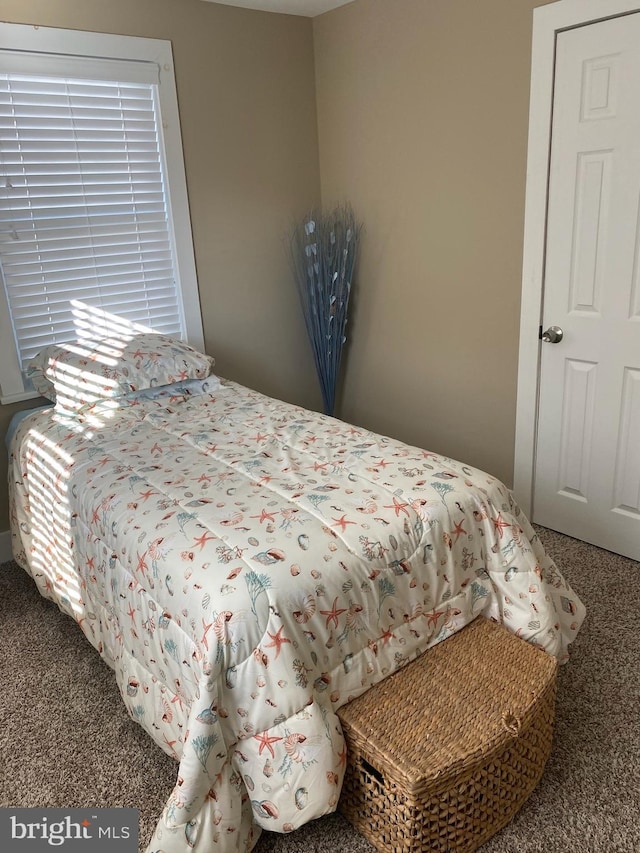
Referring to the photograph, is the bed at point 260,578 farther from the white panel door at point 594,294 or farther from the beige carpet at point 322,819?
the white panel door at point 594,294

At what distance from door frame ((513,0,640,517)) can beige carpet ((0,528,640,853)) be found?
652 mm

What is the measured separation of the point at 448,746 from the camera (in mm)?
1475

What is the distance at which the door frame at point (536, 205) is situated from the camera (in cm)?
239

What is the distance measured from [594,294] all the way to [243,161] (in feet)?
6.01

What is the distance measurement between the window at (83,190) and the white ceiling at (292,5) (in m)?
0.46

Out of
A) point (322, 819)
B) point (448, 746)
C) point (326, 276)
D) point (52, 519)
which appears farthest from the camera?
point (326, 276)

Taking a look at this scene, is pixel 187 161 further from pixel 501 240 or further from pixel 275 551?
pixel 275 551

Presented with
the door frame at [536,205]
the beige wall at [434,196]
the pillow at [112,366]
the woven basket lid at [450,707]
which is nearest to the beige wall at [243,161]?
the beige wall at [434,196]

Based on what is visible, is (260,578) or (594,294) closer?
(260,578)

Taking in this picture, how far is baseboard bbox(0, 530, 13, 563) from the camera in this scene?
9.87 feet

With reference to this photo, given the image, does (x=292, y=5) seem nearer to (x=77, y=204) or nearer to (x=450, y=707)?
(x=77, y=204)

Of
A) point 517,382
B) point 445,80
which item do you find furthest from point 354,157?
point 517,382

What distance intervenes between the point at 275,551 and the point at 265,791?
528 millimetres

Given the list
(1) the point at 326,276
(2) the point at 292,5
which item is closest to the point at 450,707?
(1) the point at 326,276
